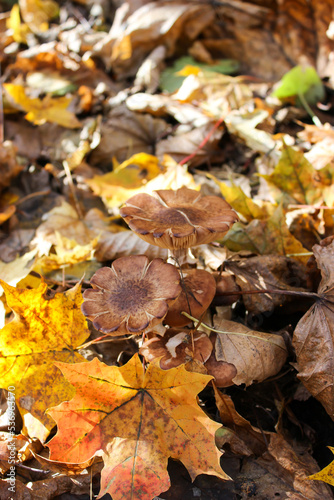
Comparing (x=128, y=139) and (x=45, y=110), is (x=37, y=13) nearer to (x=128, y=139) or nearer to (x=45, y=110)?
(x=45, y=110)

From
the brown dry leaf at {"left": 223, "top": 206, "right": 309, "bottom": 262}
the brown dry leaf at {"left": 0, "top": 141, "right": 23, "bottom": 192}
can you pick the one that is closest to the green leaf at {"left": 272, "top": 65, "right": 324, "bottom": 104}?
the brown dry leaf at {"left": 223, "top": 206, "right": 309, "bottom": 262}

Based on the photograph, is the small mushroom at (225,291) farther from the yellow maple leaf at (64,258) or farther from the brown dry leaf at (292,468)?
the yellow maple leaf at (64,258)

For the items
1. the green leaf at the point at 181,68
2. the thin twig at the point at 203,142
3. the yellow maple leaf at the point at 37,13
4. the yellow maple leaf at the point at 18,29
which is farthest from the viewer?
the yellow maple leaf at the point at 37,13

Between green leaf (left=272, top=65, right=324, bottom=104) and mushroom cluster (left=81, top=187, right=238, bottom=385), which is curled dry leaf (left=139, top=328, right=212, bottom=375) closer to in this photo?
mushroom cluster (left=81, top=187, right=238, bottom=385)

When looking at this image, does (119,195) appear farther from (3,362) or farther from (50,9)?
(50,9)

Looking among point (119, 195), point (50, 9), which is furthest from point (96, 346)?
point (50, 9)

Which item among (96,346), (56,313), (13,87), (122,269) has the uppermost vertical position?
(13,87)

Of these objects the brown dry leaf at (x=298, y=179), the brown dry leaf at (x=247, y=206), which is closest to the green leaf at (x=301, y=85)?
the brown dry leaf at (x=298, y=179)
